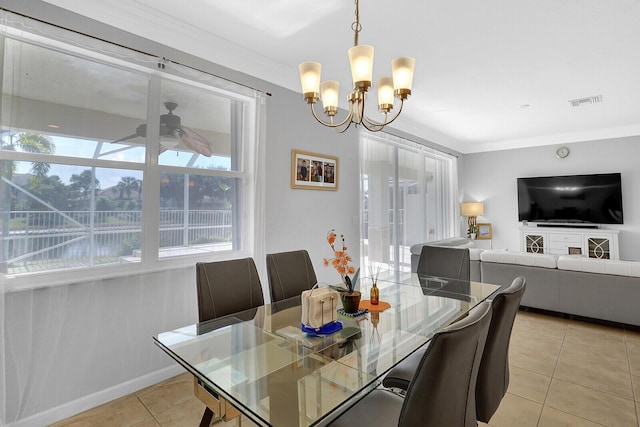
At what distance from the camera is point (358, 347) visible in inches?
56.2

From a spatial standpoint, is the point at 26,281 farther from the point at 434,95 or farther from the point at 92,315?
the point at 434,95

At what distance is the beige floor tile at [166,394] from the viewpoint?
6.90 ft

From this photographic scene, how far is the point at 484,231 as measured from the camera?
6730 mm

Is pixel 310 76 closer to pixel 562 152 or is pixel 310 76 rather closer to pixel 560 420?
pixel 560 420

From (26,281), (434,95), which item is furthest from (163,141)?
(434,95)

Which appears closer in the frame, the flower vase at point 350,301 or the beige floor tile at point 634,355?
the flower vase at point 350,301

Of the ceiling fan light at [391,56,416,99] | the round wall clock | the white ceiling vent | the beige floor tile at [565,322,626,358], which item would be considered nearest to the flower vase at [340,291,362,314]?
the ceiling fan light at [391,56,416,99]

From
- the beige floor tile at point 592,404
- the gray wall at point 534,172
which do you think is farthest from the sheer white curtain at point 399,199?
the beige floor tile at point 592,404

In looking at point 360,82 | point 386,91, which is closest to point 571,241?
point 386,91

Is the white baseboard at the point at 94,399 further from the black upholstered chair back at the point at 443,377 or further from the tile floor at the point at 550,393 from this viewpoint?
the black upholstered chair back at the point at 443,377

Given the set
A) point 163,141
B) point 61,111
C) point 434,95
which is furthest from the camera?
point 434,95

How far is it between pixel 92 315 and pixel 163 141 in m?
1.29

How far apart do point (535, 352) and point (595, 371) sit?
421 millimetres

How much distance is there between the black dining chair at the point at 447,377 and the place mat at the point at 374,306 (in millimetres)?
838
